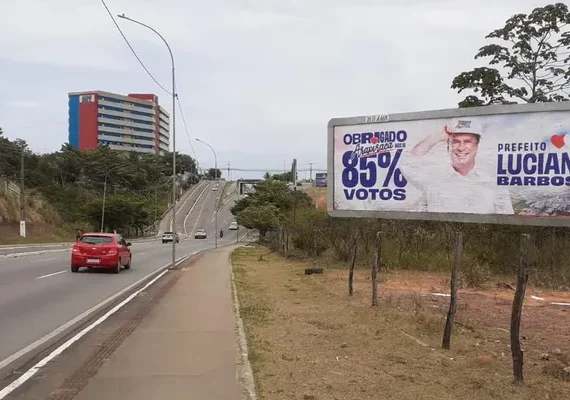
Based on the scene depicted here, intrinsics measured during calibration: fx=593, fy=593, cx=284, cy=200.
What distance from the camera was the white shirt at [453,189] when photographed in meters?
8.99

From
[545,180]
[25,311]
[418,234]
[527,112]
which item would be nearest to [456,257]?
[545,180]

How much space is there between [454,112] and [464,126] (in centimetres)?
29

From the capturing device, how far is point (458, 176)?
9.45 meters

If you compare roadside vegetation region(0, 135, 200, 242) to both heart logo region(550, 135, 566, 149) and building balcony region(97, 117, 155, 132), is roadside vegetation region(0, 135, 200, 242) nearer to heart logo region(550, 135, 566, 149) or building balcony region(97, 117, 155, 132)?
building balcony region(97, 117, 155, 132)

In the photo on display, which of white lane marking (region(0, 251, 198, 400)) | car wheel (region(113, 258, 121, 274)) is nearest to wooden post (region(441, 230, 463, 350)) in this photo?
white lane marking (region(0, 251, 198, 400))

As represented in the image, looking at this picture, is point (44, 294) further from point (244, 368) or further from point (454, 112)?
point (454, 112)

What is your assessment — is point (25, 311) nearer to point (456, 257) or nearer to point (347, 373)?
point (347, 373)

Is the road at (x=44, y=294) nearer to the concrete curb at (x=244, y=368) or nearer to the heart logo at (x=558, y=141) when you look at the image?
the concrete curb at (x=244, y=368)

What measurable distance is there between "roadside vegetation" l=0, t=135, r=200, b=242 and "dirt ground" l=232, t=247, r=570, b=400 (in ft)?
156

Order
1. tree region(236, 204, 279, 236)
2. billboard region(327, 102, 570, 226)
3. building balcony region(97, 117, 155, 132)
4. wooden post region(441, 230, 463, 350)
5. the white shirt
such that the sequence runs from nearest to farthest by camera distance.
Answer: wooden post region(441, 230, 463, 350), billboard region(327, 102, 570, 226), the white shirt, tree region(236, 204, 279, 236), building balcony region(97, 117, 155, 132)

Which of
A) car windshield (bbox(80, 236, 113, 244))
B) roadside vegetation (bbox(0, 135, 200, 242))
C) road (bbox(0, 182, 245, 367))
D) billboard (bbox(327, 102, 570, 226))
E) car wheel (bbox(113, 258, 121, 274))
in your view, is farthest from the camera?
roadside vegetation (bbox(0, 135, 200, 242))

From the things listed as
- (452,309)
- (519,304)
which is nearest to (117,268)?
(452,309)

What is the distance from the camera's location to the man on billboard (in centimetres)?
904

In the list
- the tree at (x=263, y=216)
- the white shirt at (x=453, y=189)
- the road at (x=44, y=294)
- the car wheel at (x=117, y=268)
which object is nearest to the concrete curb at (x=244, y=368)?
the road at (x=44, y=294)
